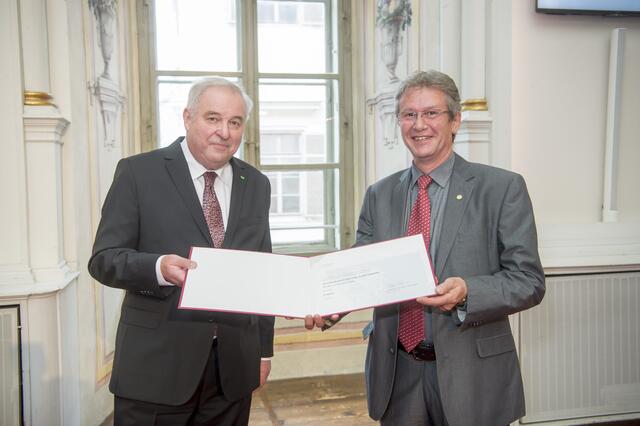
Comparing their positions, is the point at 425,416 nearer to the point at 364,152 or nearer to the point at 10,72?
the point at 10,72

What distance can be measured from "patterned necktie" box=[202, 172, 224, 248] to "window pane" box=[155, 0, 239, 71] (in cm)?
272

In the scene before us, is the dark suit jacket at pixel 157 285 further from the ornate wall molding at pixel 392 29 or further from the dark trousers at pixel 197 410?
the ornate wall molding at pixel 392 29

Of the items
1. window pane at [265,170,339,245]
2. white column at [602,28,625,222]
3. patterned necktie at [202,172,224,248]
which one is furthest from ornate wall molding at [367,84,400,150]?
patterned necktie at [202,172,224,248]

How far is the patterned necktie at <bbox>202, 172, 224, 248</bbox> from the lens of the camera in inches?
65.3

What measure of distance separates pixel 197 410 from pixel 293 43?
327cm

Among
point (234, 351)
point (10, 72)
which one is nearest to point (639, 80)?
point (234, 351)

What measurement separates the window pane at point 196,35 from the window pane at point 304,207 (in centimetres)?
100

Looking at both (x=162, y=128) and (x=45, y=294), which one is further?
(x=162, y=128)

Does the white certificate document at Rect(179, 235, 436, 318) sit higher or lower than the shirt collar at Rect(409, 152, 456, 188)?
lower

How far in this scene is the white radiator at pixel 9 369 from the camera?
7.76 feet

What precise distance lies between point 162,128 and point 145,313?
110 inches

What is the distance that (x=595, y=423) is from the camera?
9.38 feet

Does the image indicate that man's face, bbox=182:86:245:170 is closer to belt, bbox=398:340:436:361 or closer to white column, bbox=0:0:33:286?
belt, bbox=398:340:436:361

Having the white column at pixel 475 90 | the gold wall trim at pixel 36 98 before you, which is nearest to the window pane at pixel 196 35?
the gold wall trim at pixel 36 98
